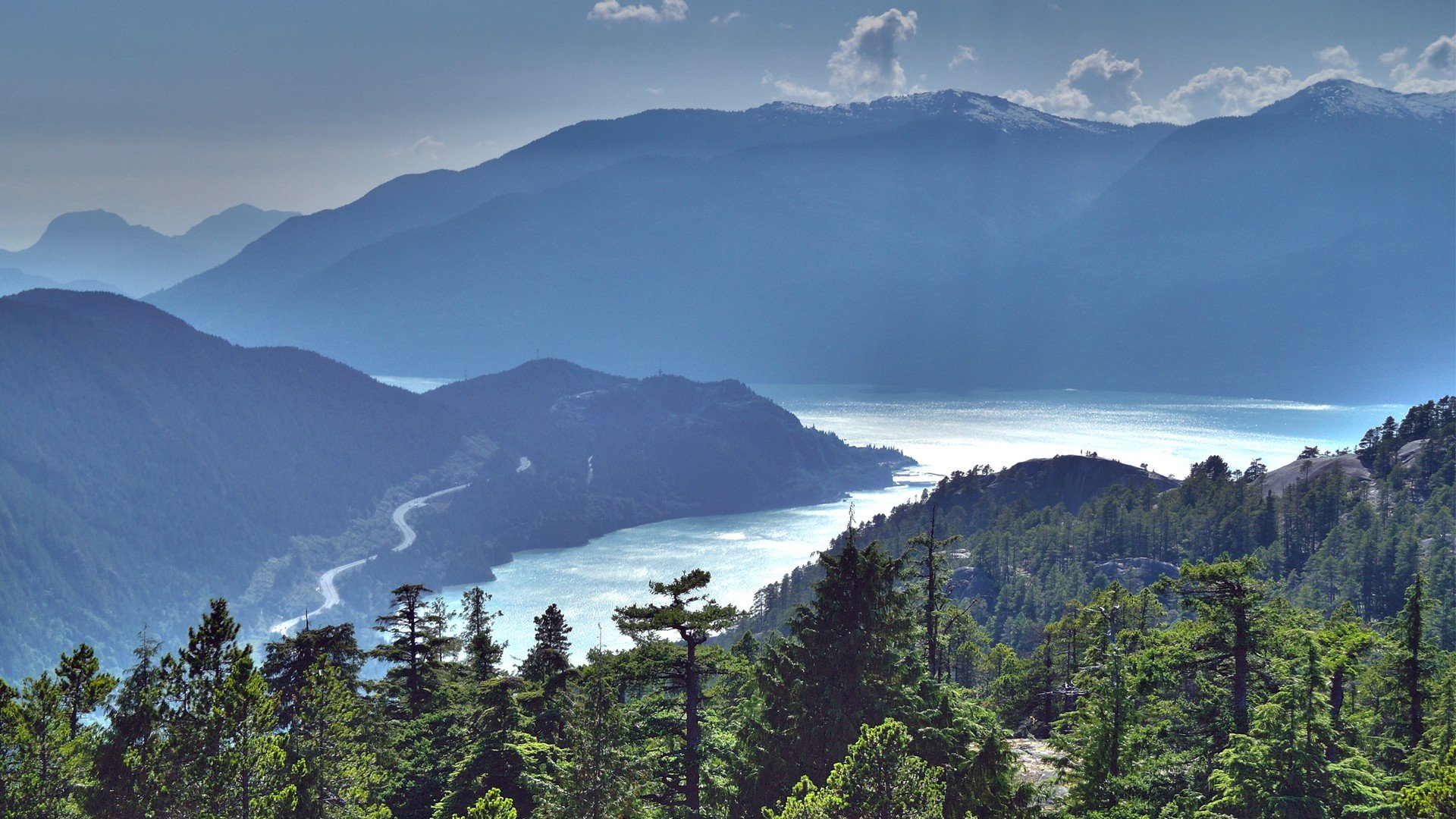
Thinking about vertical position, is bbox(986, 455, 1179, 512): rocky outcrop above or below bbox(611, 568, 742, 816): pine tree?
below

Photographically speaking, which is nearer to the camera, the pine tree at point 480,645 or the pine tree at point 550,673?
the pine tree at point 550,673

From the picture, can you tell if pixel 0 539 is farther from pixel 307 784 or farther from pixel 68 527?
pixel 307 784

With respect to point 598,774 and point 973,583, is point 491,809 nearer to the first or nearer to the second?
point 598,774

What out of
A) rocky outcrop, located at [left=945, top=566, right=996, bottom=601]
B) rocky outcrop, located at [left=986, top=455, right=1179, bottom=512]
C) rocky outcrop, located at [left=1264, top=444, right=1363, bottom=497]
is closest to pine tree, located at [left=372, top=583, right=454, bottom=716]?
rocky outcrop, located at [left=945, top=566, right=996, bottom=601]

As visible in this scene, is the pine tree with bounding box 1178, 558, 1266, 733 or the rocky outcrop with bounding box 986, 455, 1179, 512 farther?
the rocky outcrop with bounding box 986, 455, 1179, 512

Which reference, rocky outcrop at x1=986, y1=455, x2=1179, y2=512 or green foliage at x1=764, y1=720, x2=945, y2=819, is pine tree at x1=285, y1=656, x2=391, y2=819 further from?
rocky outcrop at x1=986, y1=455, x2=1179, y2=512

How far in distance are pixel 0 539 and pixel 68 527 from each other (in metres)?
13.1

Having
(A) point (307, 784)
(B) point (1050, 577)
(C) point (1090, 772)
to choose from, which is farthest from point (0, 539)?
(C) point (1090, 772)

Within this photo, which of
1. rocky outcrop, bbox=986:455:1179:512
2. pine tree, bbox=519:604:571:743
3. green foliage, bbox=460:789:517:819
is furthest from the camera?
rocky outcrop, bbox=986:455:1179:512

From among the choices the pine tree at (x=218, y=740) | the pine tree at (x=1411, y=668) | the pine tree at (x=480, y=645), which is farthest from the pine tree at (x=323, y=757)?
the pine tree at (x=1411, y=668)

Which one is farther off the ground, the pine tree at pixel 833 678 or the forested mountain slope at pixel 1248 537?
the pine tree at pixel 833 678

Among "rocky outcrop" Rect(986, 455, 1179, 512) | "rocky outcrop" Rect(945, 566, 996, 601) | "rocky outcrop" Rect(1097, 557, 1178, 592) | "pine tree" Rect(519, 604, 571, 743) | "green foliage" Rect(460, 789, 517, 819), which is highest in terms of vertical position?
"green foliage" Rect(460, 789, 517, 819)

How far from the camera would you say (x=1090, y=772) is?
27391mm

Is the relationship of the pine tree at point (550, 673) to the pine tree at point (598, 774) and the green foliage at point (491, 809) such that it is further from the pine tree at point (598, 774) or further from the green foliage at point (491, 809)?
the green foliage at point (491, 809)
